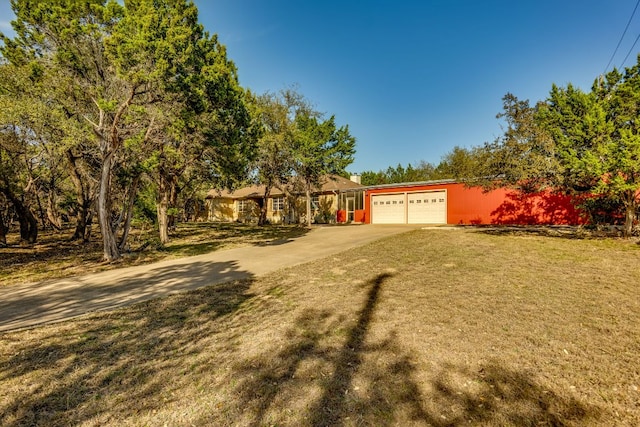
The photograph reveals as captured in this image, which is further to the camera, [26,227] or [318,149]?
[318,149]

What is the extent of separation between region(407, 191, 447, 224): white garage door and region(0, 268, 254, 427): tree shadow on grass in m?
20.1

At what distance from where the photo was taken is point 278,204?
105 feet

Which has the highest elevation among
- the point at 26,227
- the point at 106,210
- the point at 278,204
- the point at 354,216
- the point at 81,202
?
the point at 81,202

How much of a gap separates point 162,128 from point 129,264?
479 centimetres

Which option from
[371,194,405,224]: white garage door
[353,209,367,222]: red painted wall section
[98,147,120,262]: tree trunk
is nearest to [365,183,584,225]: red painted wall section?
[371,194,405,224]: white garage door

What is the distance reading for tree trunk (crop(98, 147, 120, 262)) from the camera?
33.0 ft

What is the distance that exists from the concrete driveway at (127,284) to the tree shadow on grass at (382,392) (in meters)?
4.28

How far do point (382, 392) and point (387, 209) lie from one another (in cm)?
2264

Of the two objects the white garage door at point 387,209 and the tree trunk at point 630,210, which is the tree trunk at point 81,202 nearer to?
the white garage door at point 387,209

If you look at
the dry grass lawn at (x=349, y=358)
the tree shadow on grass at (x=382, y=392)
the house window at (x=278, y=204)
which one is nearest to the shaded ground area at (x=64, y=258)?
the dry grass lawn at (x=349, y=358)

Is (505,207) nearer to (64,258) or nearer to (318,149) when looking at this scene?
(318,149)

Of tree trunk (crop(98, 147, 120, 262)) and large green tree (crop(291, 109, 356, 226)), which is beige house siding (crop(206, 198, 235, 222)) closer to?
large green tree (crop(291, 109, 356, 226))

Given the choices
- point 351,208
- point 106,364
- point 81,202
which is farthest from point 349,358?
point 351,208

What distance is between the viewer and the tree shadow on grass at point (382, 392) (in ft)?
8.62
